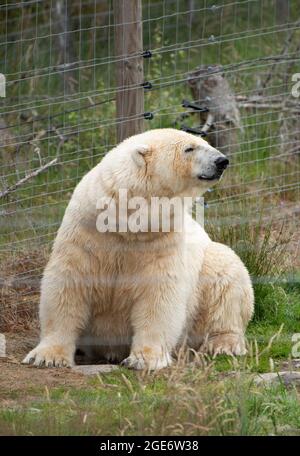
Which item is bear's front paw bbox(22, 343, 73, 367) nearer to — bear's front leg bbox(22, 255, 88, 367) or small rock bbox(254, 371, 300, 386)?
bear's front leg bbox(22, 255, 88, 367)

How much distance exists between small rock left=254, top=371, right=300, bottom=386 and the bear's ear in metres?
1.43

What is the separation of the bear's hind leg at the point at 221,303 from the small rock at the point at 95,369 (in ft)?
2.71

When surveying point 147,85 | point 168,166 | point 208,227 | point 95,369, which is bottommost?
point 95,369

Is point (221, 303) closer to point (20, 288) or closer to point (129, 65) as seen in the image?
point (20, 288)

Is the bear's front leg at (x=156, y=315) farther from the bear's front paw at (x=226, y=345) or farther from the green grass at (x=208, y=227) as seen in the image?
Result: the bear's front paw at (x=226, y=345)

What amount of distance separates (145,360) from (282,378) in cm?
85

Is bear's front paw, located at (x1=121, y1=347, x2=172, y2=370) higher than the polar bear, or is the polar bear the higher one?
the polar bear

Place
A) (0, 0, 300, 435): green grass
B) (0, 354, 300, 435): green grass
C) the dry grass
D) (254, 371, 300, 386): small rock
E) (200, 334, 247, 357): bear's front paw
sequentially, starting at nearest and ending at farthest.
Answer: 1. (0, 354, 300, 435): green grass
2. (0, 0, 300, 435): green grass
3. (254, 371, 300, 386): small rock
4. (200, 334, 247, 357): bear's front paw
5. the dry grass

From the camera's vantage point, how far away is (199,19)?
14539 mm

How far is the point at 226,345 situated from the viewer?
22.4 ft

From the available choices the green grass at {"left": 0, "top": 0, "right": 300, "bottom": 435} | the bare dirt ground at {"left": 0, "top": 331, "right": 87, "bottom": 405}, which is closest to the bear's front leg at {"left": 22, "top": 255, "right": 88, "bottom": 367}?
the bare dirt ground at {"left": 0, "top": 331, "right": 87, "bottom": 405}

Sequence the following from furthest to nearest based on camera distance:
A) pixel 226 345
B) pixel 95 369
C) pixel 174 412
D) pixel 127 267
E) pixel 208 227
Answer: pixel 208 227 < pixel 226 345 < pixel 127 267 < pixel 95 369 < pixel 174 412

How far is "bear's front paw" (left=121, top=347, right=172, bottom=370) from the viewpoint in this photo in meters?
6.25

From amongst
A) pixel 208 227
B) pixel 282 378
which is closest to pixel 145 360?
pixel 282 378
